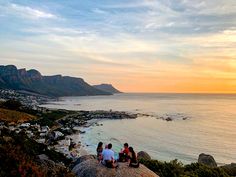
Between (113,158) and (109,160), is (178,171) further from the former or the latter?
(109,160)

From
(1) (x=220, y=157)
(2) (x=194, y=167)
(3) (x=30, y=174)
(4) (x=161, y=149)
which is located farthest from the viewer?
(4) (x=161, y=149)

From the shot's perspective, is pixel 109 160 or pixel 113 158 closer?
pixel 109 160

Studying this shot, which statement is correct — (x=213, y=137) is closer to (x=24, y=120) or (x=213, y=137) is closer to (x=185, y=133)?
(x=185, y=133)

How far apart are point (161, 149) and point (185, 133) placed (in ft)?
67.4

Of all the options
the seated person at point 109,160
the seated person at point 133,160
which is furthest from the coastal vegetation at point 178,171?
the seated person at point 109,160

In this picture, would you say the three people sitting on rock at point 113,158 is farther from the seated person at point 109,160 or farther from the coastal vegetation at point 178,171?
the coastal vegetation at point 178,171

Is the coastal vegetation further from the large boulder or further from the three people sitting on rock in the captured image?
the large boulder

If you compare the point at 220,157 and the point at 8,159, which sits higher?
the point at 8,159

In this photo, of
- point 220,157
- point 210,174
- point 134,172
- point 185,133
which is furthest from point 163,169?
point 185,133

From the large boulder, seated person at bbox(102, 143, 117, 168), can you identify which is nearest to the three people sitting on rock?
seated person at bbox(102, 143, 117, 168)

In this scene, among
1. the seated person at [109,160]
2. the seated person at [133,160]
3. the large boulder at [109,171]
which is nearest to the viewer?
the large boulder at [109,171]

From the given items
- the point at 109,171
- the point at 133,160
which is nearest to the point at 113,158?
the point at 109,171

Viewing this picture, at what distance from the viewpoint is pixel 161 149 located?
176ft

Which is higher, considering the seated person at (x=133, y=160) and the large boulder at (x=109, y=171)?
the seated person at (x=133, y=160)
